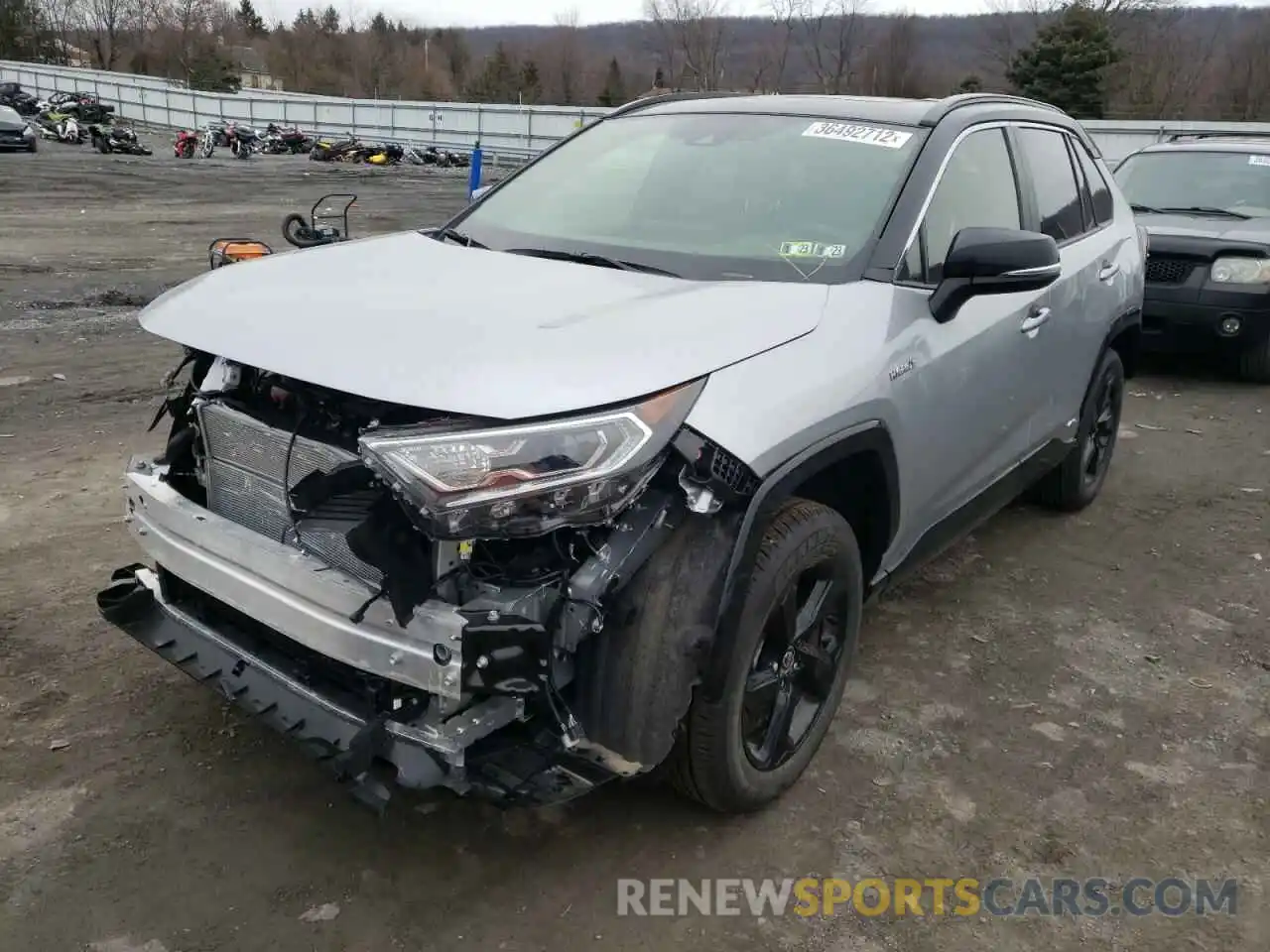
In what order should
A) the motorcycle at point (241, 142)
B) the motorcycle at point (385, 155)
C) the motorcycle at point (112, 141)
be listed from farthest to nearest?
the motorcycle at point (385, 155), the motorcycle at point (241, 142), the motorcycle at point (112, 141)

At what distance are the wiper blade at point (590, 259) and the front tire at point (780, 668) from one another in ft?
2.82

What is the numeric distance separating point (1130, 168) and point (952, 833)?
26.2ft

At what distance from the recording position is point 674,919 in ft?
8.37

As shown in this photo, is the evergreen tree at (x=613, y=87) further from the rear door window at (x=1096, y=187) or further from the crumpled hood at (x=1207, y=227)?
the rear door window at (x=1096, y=187)

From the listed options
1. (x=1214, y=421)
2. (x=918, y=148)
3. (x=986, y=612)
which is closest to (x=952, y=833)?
(x=986, y=612)

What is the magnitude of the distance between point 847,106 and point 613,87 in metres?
75.8

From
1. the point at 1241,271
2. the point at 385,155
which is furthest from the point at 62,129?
the point at 1241,271

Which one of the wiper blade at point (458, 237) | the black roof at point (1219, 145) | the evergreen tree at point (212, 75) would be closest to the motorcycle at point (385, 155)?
the black roof at point (1219, 145)

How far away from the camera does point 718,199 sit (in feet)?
11.3

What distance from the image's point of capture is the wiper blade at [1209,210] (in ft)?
27.0

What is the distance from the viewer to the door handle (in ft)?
12.4

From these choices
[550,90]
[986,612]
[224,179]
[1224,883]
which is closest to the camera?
[1224,883]

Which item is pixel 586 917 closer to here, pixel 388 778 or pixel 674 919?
pixel 674 919

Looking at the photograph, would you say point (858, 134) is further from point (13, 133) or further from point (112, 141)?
point (112, 141)
